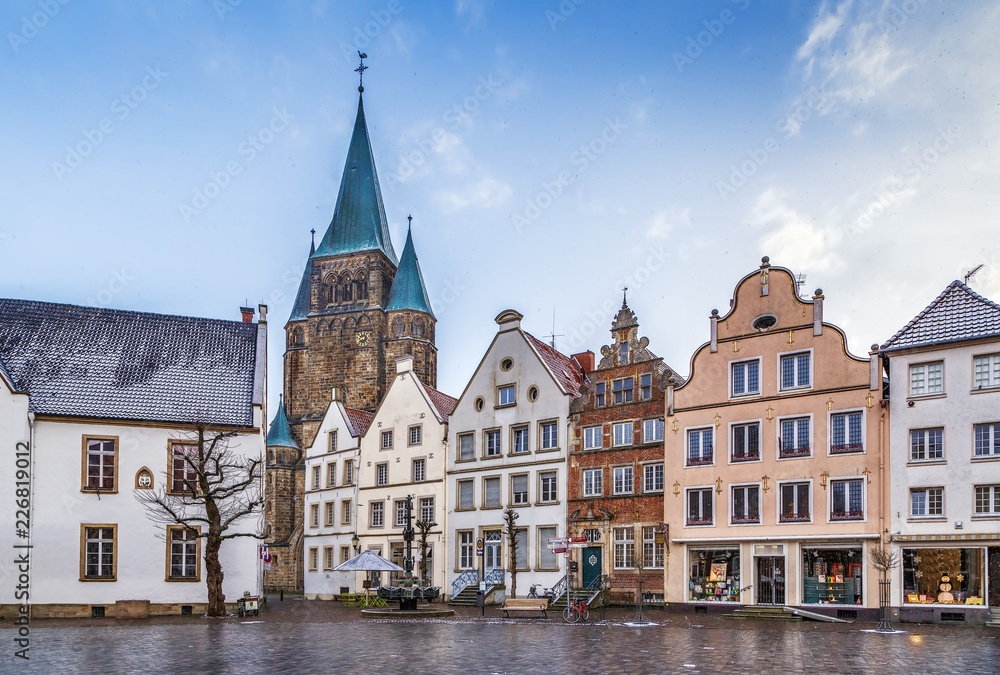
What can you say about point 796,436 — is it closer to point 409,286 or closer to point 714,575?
point 714,575

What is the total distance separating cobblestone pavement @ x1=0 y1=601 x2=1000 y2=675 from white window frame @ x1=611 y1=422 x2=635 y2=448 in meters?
11.8

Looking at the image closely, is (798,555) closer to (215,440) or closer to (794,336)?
(794,336)

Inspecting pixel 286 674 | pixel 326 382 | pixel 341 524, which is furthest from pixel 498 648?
pixel 326 382

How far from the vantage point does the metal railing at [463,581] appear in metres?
45.5

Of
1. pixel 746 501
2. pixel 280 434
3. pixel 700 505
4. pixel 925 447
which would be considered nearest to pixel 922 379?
pixel 925 447

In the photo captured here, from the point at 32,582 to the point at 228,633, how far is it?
12.3 metres

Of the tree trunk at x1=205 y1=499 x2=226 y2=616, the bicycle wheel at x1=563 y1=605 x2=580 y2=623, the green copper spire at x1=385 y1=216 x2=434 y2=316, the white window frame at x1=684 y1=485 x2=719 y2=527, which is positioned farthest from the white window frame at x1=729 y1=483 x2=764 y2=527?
the green copper spire at x1=385 y1=216 x2=434 y2=316

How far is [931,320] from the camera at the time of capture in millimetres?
34812

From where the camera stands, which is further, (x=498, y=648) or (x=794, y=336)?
(x=794, y=336)

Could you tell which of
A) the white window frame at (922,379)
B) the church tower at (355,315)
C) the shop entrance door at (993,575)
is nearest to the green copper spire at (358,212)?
the church tower at (355,315)

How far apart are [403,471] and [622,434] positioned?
518 inches

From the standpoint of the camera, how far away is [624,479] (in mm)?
41812

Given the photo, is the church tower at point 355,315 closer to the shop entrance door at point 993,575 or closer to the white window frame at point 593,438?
the white window frame at point 593,438

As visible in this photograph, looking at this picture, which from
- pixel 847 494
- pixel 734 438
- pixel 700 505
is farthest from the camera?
pixel 700 505
